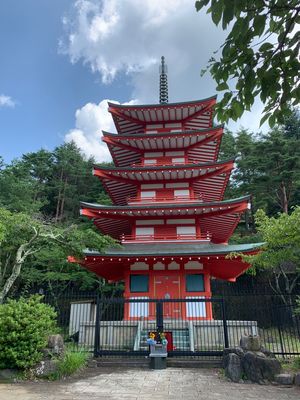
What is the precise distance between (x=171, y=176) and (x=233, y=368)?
11.2 meters

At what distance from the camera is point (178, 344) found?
41.1 ft

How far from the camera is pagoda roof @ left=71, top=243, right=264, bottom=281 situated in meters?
14.3

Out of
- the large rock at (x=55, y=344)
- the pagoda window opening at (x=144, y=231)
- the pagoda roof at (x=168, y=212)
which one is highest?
the pagoda roof at (x=168, y=212)

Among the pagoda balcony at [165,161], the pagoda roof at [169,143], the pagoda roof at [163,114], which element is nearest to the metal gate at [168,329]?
the pagoda balcony at [165,161]

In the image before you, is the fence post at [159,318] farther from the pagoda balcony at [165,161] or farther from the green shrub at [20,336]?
the pagoda balcony at [165,161]

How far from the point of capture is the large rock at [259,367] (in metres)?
8.06

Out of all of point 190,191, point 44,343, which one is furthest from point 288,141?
point 44,343

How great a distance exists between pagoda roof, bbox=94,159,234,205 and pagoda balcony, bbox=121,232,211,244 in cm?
325

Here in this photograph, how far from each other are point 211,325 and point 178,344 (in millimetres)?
1662

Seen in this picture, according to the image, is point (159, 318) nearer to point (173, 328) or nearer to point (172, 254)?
point (173, 328)

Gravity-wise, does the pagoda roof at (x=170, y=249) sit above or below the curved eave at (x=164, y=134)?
below

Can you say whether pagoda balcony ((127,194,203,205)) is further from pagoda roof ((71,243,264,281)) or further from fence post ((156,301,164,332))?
fence post ((156,301,164,332))

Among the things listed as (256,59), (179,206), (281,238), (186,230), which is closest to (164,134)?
(179,206)

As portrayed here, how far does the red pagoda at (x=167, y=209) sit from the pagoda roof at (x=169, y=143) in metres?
0.06
